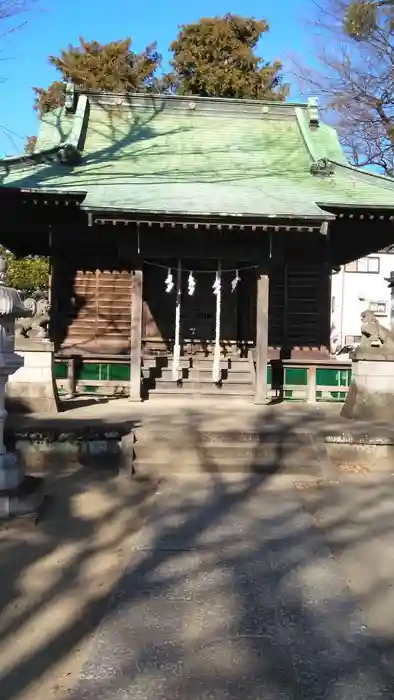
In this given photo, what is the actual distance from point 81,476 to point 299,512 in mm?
2827

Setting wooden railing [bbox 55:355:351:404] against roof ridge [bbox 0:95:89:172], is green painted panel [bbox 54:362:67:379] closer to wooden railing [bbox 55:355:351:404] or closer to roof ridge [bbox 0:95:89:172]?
wooden railing [bbox 55:355:351:404]

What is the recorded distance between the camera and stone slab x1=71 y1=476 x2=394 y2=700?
3256mm

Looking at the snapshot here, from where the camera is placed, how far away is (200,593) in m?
4.46

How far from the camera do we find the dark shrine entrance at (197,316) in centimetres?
1467

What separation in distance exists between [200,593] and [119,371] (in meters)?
9.68

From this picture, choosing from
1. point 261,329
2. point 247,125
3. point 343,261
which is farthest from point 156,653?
point 247,125

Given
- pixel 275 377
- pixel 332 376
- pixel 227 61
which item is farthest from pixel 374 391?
pixel 227 61

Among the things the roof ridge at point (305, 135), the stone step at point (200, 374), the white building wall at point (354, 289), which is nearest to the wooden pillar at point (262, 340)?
the stone step at point (200, 374)

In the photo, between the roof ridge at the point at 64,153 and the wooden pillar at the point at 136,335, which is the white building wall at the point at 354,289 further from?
the wooden pillar at the point at 136,335

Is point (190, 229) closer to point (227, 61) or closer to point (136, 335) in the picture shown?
point (136, 335)

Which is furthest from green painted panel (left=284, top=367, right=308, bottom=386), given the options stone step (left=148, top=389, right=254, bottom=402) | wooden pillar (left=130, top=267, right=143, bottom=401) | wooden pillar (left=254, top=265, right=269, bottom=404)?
wooden pillar (left=130, top=267, right=143, bottom=401)

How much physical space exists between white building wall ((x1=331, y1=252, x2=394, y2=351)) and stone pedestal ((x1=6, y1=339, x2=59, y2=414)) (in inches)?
1314

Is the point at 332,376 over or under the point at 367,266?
under

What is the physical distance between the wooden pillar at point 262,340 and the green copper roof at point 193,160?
62.1 inches
